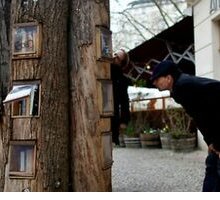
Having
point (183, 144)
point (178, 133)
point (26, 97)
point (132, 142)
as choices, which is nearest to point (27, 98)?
point (26, 97)

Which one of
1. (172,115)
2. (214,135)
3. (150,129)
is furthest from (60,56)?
(150,129)

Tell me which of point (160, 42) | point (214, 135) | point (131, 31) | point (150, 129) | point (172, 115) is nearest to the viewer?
point (214, 135)

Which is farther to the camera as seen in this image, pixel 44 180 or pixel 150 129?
pixel 150 129

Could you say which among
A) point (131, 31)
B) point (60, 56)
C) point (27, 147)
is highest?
point (131, 31)

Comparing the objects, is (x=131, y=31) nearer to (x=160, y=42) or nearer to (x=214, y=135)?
(x=160, y=42)

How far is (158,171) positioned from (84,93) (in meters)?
4.40

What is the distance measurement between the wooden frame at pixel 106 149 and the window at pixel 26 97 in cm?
66

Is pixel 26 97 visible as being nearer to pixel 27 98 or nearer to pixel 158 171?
pixel 27 98

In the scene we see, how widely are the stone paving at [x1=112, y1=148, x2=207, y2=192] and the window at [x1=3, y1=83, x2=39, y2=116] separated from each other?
97.7 inches

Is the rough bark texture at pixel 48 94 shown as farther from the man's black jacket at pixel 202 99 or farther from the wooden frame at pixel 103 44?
the man's black jacket at pixel 202 99

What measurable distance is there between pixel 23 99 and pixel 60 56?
1.61 ft

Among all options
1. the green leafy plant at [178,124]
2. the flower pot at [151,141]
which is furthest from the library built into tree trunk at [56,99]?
the flower pot at [151,141]

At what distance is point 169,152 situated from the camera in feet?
36.2

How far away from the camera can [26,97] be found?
3791 millimetres
